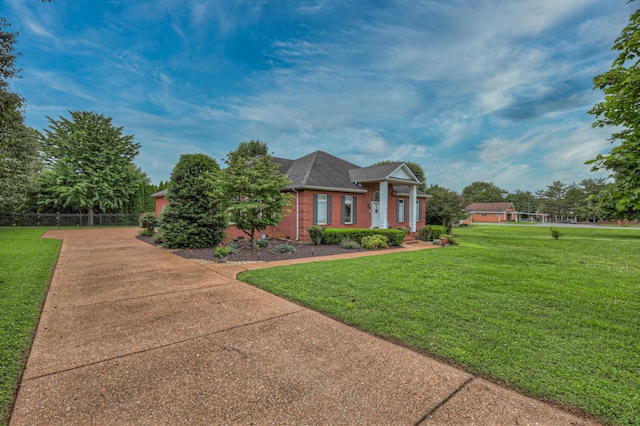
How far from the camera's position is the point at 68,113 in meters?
26.0

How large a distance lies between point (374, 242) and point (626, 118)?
9.80m

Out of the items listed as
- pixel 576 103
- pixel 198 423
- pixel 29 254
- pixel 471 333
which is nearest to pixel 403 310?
pixel 471 333

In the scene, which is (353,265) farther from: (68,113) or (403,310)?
(68,113)

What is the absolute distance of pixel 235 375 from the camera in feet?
9.11

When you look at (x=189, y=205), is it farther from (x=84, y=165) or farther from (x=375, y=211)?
(x=84, y=165)

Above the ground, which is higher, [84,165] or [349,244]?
[84,165]

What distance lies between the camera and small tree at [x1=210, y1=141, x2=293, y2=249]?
1005 cm

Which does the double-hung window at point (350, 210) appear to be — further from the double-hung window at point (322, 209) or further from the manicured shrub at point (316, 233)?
the manicured shrub at point (316, 233)

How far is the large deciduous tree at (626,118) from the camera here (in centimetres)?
293

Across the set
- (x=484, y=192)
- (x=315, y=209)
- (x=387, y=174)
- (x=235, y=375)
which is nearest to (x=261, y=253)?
(x=315, y=209)

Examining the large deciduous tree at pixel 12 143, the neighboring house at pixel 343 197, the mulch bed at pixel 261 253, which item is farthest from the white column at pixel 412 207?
the large deciduous tree at pixel 12 143

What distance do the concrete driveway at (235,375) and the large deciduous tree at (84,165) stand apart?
1049 inches

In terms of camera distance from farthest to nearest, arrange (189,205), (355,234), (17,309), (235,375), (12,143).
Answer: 1. (355,234)
2. (189,205)
3. (12,143)
4. (17,309)
5. (235,375)

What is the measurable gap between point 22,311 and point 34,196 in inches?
1186
